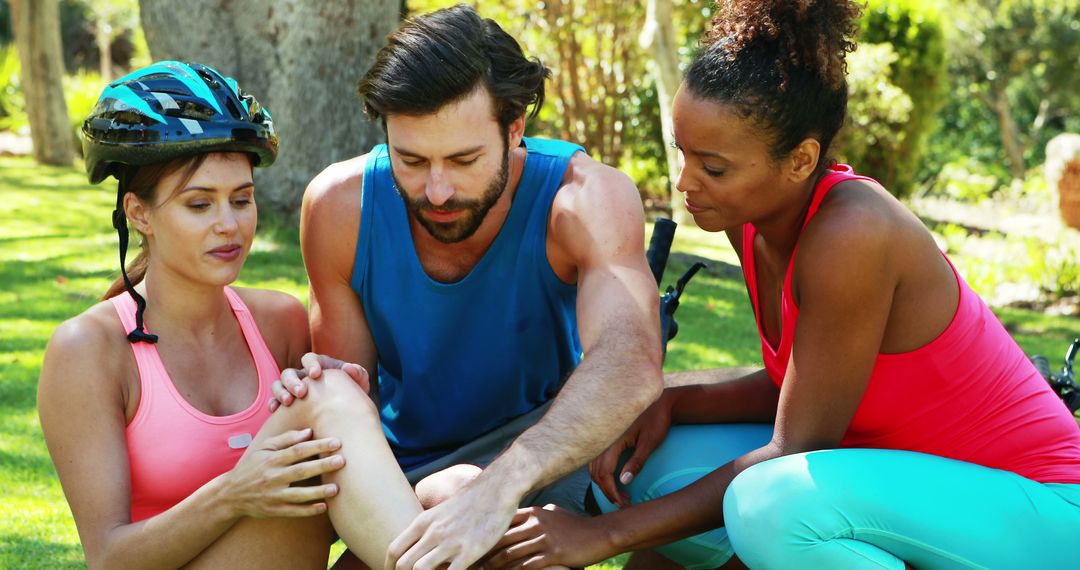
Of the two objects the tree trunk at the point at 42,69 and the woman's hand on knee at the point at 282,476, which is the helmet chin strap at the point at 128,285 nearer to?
the woman's hand on knee at the point at 282,476

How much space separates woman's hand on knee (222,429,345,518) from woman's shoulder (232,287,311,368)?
60cm

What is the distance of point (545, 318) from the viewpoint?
3.44 m

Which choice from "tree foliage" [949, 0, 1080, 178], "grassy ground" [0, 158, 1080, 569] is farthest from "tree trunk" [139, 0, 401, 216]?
"tree foliage" [949, 0, 1080, 178]

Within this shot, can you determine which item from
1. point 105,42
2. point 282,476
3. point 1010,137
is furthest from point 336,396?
point 1010,137

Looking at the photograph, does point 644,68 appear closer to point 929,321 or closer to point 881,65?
point 881,65

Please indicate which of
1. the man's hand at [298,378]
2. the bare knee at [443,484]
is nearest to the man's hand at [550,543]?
the bare knee at [443,484]

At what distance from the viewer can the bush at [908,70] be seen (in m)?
12.9

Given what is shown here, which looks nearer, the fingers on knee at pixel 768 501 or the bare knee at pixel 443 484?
the fingers on knee at pixel 768 501

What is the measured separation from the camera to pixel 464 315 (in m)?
3.40

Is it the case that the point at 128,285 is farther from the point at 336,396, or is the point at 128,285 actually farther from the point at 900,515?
the point at 900,515

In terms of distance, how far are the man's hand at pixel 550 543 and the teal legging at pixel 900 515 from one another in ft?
1.16

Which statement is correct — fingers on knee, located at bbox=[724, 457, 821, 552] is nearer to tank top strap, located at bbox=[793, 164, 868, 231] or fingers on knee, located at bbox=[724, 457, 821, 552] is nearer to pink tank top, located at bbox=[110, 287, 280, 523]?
tank top strap, located at bbox=[793, 164, 868, 231]

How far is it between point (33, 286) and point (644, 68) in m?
7.60

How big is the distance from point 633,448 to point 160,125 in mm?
1544
